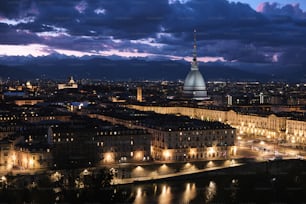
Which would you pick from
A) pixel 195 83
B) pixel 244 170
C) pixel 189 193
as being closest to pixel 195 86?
pixel 195 83

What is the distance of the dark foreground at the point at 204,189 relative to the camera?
2566 centimetres

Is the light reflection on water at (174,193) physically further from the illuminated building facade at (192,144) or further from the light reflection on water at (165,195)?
the illuminated building facade at (192,144)

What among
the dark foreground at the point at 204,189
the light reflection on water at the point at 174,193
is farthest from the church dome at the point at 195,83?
the light reflection on water at the point at 174,193

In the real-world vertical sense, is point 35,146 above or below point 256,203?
above

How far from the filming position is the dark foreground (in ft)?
84.2

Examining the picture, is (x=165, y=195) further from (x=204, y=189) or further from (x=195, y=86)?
(x=195, y=86)

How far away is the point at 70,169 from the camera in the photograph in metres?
33.7

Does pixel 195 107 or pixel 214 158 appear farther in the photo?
pixel 195 107

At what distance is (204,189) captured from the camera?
31875 millimetres

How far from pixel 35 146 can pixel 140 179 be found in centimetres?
705

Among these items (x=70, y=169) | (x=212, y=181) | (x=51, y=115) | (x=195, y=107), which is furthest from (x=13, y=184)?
(x=195, y=107)

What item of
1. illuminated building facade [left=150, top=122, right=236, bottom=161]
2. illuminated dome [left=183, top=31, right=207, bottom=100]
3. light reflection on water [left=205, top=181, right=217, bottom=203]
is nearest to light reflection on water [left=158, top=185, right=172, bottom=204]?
light reflection on water [left=205, top=181, right=217, bottom=203]

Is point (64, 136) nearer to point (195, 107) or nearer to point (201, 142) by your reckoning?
point (201, 142)

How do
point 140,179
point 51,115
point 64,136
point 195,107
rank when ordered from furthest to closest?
1. point 195,107
2. point 51,115
3. point 64,136
4. point 140,179
